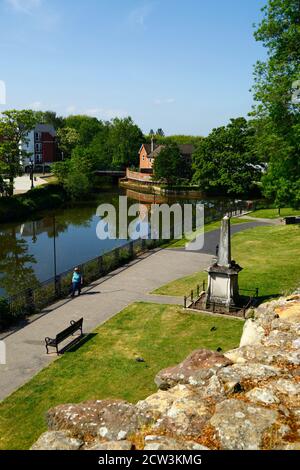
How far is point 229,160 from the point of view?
63656mm

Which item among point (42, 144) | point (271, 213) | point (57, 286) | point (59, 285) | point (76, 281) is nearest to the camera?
point (57, 286)

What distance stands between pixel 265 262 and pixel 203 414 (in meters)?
22.7

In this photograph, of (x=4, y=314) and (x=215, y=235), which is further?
(x=215, y=235)

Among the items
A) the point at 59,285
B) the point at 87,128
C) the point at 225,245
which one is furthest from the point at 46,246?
the point at 87,128

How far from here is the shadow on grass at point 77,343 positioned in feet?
51.0

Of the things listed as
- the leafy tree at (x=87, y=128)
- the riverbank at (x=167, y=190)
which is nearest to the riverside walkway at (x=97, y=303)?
the riverbank at (x=167, y=190)

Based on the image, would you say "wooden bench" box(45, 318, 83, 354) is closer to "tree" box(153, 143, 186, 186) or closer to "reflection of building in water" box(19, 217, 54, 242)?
"reflection of building in water" box(19, 217, 54, 242)

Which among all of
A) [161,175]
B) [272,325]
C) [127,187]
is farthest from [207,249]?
[127,187]

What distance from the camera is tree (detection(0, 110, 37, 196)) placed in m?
54.2

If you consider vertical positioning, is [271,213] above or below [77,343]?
above

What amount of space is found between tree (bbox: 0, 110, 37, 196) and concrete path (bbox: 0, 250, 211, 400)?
31.4 m

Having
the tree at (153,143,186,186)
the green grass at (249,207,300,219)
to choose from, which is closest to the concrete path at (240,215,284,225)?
the green grass at (249,207,300,219)

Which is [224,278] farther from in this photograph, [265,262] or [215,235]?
[215,235]
